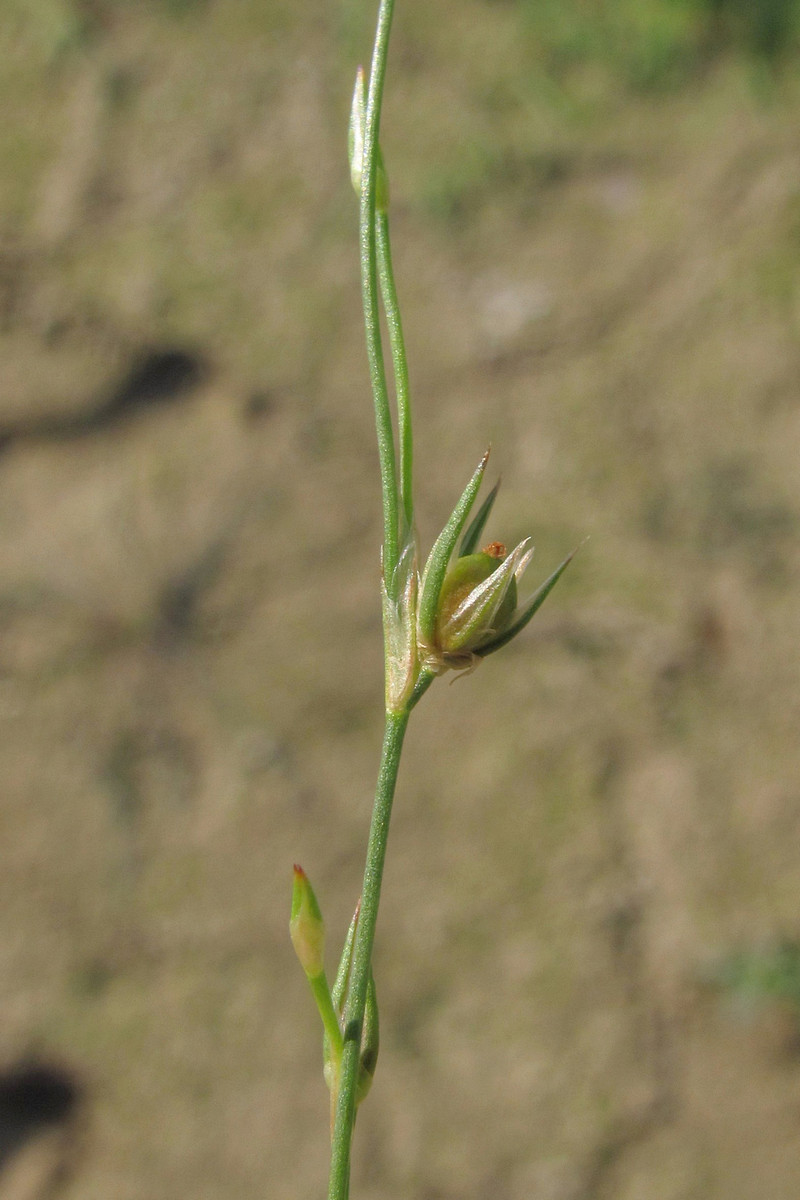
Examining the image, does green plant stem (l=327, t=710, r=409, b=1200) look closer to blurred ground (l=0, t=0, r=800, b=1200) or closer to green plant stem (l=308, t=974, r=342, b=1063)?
green plant stem (l=308, t=974, r=342, b=1063)

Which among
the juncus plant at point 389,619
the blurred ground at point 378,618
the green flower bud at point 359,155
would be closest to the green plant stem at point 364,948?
the juncus plant at point 389,619

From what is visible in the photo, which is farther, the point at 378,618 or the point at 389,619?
the point at 378,618

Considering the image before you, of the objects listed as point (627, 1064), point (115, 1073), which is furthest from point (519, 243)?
point (115, 1073)

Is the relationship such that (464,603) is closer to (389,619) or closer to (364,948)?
(389,619)

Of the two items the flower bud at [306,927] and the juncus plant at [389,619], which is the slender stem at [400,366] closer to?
the juncus plant at [389,619]

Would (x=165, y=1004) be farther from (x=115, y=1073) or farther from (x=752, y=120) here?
(x=752, y=120)

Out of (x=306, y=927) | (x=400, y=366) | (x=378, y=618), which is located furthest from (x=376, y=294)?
(x=378, y=618)

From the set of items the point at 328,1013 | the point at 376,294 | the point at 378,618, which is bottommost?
the point at 378,618
